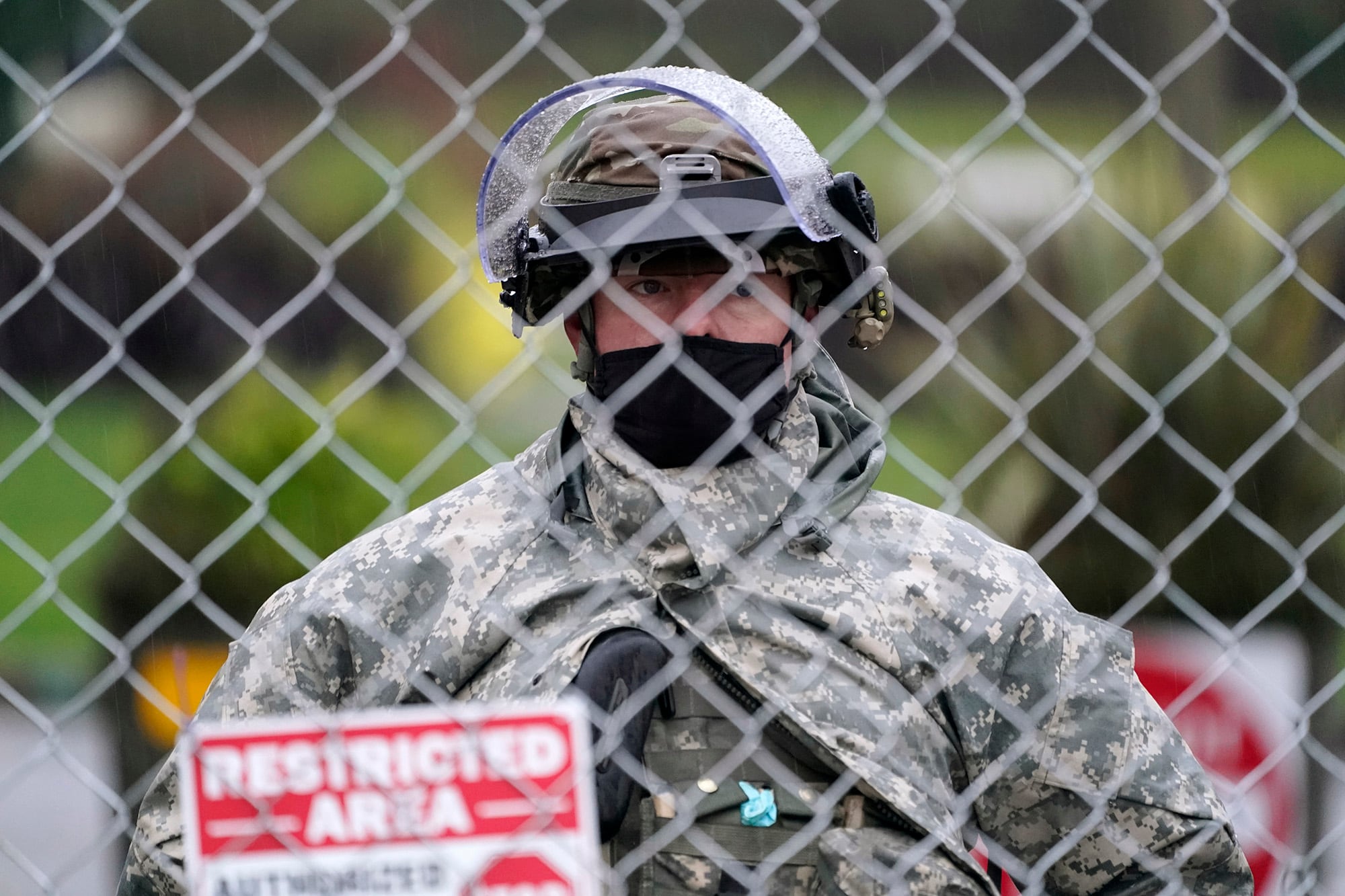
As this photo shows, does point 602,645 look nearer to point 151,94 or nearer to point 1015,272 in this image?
point 1015,272

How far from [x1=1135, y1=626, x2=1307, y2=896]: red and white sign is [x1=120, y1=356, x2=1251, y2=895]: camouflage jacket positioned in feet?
3.93

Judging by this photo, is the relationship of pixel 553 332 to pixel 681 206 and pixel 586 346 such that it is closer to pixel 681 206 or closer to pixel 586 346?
pixel 586 346

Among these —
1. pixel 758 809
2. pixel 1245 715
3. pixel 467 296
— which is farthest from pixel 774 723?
pixel 1245 715

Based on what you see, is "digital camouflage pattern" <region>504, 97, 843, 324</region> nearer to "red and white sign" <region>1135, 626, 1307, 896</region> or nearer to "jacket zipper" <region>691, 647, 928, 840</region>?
"jacket zipper" <region>691, 647, 928, 840</region>

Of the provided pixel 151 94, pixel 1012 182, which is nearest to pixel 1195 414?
pixel 1012 182

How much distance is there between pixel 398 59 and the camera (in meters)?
3.01

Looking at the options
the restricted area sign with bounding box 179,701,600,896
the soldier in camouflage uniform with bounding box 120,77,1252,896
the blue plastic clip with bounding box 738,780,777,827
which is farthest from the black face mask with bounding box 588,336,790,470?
the restricted area sign with bounding box 179,701,600,896

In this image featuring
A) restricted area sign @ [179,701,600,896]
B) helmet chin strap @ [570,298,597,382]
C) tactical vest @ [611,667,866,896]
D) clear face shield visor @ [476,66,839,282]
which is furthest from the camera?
helmet chin strap @ [570,298,597,382]

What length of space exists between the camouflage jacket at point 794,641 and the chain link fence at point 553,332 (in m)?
0.76

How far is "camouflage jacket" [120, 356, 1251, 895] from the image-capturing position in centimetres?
182

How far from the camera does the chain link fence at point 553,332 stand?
9.50 ft

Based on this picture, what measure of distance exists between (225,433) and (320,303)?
1.21 feet

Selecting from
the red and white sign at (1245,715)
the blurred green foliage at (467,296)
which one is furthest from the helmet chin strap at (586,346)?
the red and white sign at (1245,715)

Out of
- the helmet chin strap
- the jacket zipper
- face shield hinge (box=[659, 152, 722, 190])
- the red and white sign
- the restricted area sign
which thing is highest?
face shield hinge (box=[659, 152, 722, 190])
